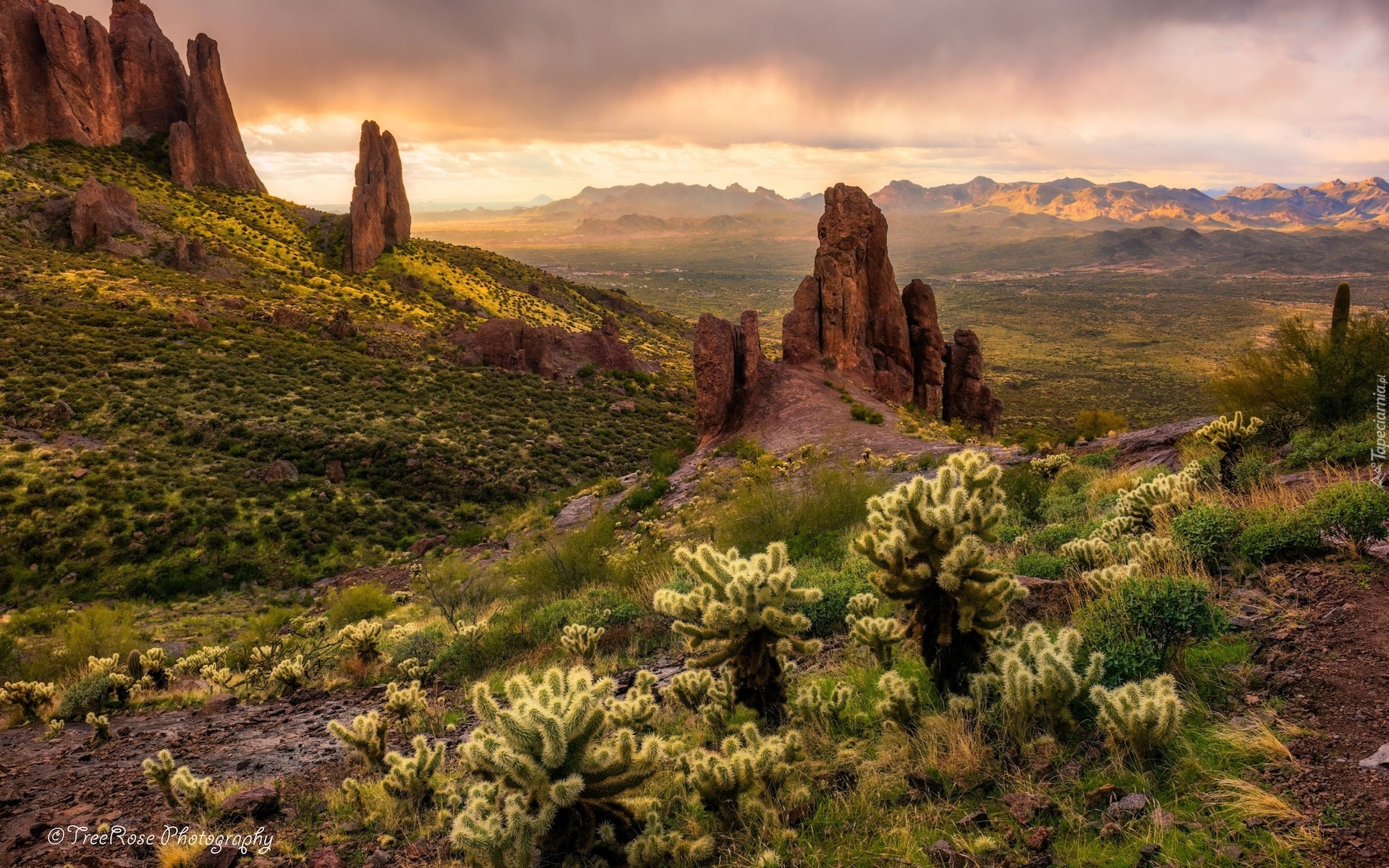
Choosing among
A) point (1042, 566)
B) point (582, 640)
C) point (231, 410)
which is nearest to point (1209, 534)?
point (1042, 566)

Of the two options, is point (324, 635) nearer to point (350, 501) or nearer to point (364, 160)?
point (350, 501)

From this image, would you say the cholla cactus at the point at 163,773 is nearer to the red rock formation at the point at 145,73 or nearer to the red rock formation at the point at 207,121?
the red rock formation at the point at 207,121

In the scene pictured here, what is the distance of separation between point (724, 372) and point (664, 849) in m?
25.5

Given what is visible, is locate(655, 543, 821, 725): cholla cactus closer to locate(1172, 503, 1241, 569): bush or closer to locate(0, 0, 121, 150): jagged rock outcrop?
locate(1172, 503, 1241, 569): bush

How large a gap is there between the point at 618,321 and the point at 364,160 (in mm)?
29439

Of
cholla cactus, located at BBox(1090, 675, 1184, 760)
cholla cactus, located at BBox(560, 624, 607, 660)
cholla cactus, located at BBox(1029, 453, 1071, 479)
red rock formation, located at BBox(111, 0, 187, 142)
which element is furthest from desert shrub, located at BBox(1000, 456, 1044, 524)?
red rock formation, located at BBox(111, 0, 187, 142)

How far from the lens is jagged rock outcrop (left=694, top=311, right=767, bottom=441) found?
28719 millimetres

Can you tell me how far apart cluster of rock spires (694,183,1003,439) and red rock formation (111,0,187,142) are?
212 ft

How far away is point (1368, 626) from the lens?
4504 mm

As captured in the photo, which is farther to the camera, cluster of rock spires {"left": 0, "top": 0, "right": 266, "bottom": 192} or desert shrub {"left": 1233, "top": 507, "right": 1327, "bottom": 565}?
cluster of rock spires {"left": 0, "top": 0, "right": 266, "bottom": 192}

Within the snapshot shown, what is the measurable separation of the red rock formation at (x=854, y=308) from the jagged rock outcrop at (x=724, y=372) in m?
3.30

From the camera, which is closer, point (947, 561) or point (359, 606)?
point (947, 561)

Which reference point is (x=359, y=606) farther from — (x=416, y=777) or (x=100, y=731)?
(x=416, y=777)

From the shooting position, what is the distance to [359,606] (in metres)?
16.5
